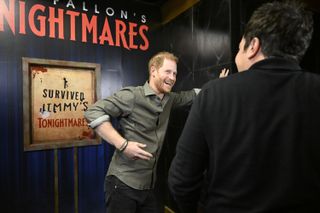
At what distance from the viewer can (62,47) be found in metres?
2.31

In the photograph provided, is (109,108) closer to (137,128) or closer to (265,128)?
(137,128)

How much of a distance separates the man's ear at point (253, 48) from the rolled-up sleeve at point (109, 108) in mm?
979

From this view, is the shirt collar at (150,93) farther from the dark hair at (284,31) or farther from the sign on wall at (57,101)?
the dark hair at (284,31)

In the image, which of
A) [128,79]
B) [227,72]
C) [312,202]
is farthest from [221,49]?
[312,202]

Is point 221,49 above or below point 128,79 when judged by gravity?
above

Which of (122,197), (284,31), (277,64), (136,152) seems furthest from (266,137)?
(122,197)

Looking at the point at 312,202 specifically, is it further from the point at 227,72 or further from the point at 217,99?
the point at 227,72

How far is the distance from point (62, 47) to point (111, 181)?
136 cm

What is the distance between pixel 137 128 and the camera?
67.7 inches

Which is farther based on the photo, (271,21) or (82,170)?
(82,170)

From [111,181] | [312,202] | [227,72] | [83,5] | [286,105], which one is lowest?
[111,181]

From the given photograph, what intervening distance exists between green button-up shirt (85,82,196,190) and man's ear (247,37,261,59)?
3.18 ft

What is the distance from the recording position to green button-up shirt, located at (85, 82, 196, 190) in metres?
1.67

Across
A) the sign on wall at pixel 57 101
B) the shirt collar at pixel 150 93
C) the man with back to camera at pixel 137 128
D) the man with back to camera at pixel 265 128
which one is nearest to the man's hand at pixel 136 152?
the man with back to camera at pixel 137 128
